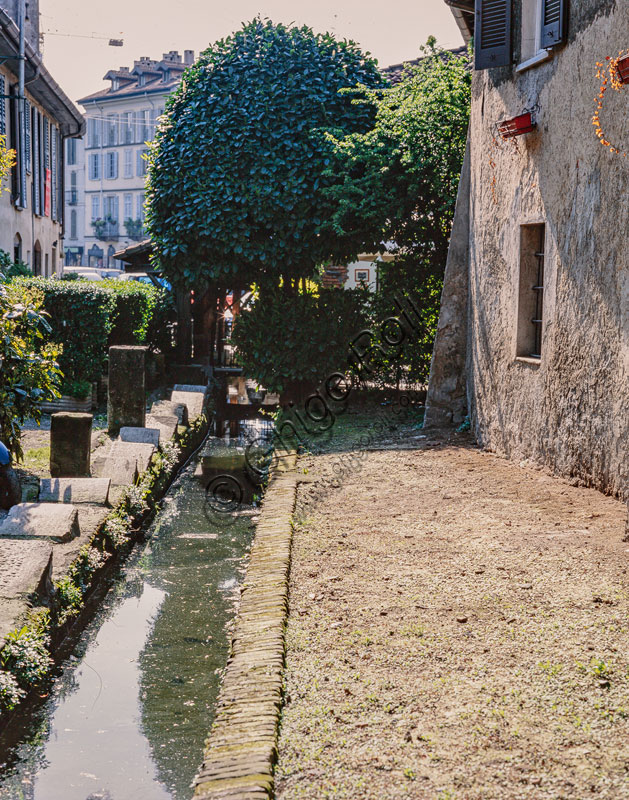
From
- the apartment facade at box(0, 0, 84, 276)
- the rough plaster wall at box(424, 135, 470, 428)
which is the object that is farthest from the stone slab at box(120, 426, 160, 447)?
the apartment facade at box(0, 0, 84, 276)

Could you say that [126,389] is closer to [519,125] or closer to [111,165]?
[519,125]

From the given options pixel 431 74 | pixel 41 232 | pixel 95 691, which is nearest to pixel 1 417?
pixel 95 691

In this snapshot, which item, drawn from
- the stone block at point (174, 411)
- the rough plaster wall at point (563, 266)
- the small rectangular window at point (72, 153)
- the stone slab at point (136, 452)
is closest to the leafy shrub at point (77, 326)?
the stone block at point (174, 411)

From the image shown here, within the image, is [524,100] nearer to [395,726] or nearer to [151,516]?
[151,516]

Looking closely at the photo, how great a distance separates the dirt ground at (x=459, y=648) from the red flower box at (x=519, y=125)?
9.88 feet

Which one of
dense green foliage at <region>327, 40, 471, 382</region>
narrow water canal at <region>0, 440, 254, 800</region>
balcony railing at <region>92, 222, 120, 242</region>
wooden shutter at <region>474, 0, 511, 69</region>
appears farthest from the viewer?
balcony railing at <region>92, 222, 120, 242</region>

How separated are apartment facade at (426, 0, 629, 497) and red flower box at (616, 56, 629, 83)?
0.25 metres

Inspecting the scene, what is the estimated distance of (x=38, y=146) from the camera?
20.6 metres

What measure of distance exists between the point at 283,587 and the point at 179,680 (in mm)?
769

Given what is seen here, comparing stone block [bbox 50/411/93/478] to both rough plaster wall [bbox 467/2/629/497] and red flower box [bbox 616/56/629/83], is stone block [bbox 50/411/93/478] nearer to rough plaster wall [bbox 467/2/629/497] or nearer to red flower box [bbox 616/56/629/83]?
rough plaster wall [bbox 467/2/629/497]

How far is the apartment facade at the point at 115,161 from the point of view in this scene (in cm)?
5278

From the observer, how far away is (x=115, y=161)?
5556 cm

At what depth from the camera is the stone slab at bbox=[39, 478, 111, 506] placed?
6.93 m

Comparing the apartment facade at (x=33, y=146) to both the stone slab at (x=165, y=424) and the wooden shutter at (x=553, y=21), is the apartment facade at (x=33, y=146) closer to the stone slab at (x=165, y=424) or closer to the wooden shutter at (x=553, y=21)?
the stone slab at (x=165, y=424)
